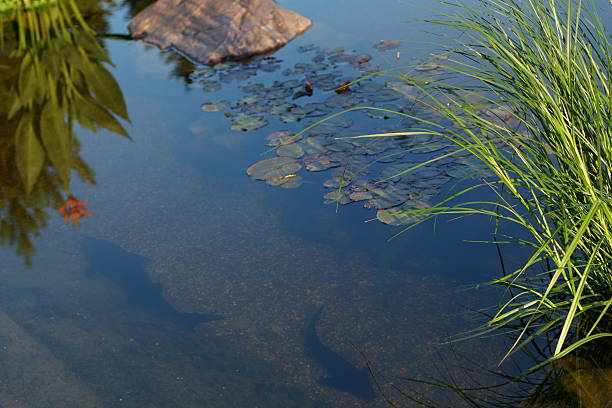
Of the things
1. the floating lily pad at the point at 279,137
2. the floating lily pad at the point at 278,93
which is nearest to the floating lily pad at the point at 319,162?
the floating lily pad at the point at 279,137

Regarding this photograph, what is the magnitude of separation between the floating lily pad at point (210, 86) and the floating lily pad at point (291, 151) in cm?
95

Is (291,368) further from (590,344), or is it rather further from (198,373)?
(590,344)

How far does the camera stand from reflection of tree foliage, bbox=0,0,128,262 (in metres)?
3.10

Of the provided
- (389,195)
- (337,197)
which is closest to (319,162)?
(337,197)

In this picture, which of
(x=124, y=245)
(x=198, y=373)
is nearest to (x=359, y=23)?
(x=124, y=245)

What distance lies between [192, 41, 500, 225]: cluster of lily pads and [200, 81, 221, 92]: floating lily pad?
0.01m

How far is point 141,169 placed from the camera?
335 cm

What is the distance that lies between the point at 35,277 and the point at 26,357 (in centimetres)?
47

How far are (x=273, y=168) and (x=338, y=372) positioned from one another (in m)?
1.32

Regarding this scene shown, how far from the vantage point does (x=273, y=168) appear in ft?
10.2

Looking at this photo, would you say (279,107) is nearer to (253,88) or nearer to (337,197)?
(253,88)

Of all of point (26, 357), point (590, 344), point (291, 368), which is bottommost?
point (26, 357)

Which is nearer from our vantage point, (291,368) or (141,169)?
(291,368)

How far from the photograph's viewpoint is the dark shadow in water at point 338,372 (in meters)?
1.93
